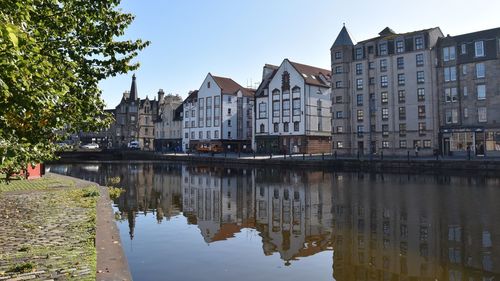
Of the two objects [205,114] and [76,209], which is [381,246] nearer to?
[76,209]

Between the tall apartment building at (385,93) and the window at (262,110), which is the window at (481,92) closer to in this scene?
the tall apartment building at (385,93)

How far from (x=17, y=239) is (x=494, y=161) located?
44.5 metres

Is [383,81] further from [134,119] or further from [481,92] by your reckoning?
[134,119]

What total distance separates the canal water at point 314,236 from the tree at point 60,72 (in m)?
4.29

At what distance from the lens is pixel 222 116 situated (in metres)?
95.4

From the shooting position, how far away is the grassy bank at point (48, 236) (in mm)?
8250

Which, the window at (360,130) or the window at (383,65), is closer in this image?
the window at (383,65)

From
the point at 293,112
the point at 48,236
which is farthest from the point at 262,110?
the point at 48,236

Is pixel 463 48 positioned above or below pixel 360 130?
above

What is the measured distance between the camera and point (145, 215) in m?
19.2

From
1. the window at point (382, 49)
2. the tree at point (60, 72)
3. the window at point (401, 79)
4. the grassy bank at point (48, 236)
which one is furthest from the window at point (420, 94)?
the tree at point (60, 72)

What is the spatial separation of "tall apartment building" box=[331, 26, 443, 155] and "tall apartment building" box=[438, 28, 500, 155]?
1717mm

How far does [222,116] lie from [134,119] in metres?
41.9

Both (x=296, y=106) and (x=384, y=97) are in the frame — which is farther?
(x=296, y=106)
